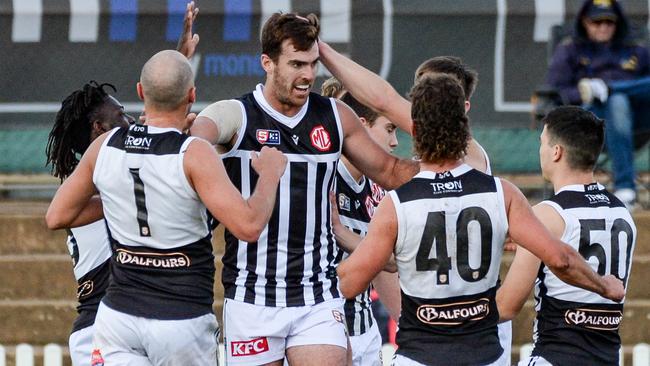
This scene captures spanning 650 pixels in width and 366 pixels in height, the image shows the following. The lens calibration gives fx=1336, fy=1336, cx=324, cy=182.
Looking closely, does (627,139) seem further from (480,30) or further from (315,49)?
(315,49)

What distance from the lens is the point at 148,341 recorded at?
5.84 metres

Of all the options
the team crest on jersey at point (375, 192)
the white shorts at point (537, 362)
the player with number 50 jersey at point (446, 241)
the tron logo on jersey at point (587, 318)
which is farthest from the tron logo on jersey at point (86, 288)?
the tron logo on jersey at point (587, 318)

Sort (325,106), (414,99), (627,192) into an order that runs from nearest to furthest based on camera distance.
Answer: (414,99) → (325,106) → (627,192)

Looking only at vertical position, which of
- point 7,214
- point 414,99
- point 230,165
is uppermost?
point 414,99

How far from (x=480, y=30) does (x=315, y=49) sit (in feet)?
19.7

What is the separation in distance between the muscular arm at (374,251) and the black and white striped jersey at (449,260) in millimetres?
33

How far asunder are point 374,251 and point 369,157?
1.01m

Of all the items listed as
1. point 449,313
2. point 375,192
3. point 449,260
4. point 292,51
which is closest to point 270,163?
point 292,51

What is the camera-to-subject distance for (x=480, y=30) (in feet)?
39.9

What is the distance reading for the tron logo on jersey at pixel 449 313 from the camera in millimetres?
5660

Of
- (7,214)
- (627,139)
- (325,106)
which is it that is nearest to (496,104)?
(627,139)

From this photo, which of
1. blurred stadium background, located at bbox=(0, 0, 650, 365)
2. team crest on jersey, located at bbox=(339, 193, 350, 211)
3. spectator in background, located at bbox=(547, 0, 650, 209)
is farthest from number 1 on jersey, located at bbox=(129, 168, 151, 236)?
blurred stadium background, located at bbox=(0, 0, 650, 365)

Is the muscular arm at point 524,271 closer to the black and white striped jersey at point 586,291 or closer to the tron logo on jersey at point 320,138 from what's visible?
the black and white striped jersey at point 586,291

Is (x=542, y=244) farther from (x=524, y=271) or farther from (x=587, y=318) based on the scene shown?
(x=587, y=318)
